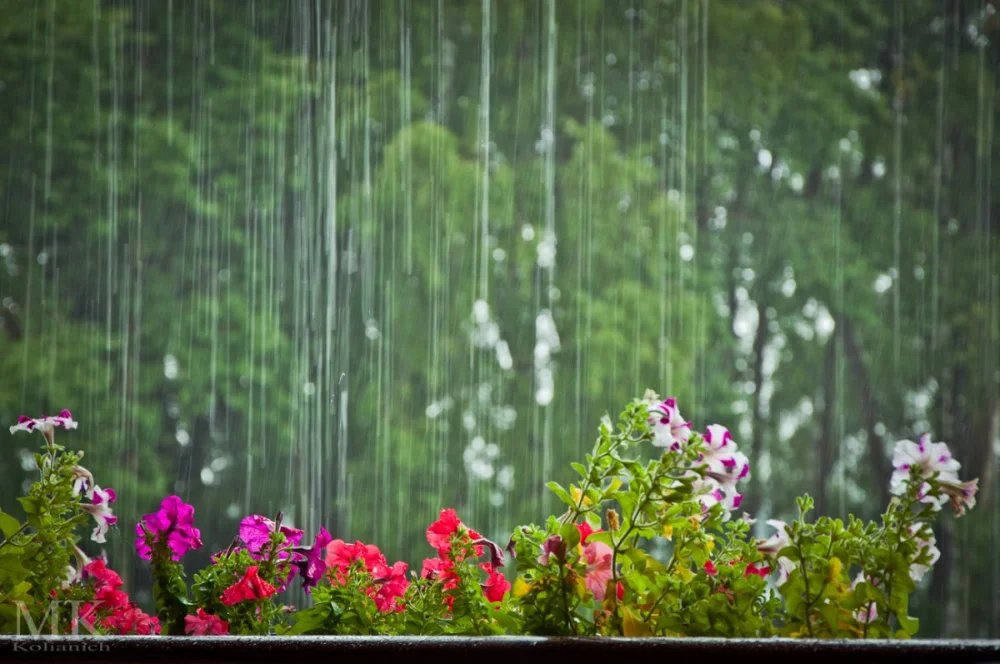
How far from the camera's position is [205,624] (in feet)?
3.49

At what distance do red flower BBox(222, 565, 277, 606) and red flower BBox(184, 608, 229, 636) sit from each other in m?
0.02

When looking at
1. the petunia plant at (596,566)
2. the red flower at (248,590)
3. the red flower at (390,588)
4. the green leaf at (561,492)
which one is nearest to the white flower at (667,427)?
the petunia plant at (596,566)

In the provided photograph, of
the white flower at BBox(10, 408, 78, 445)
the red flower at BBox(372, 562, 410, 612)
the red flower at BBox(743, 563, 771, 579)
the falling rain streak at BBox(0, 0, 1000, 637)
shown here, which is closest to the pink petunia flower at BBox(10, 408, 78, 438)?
the white flower at BBox(10, 408, 78, 445)

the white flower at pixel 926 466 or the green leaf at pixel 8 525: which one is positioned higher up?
the white flower at pixel 926 466

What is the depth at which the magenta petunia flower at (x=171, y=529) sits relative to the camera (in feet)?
3.66

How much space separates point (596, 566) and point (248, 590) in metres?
0.37

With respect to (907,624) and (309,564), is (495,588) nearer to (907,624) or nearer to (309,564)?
(309,564)

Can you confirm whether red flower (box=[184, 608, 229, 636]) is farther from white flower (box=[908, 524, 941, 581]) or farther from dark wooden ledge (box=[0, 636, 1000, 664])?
white flower (box=[908, 524, 941, 581])

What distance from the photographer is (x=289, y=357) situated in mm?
5531

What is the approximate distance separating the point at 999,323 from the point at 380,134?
3936 millimetres

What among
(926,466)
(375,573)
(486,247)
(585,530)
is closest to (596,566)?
(585,530)

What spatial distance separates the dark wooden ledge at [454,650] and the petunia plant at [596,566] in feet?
0.38

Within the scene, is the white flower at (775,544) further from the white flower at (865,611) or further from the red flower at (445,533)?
the red flower at (445,533)

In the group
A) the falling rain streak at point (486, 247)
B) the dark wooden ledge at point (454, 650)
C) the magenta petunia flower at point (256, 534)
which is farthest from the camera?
the falling rain streak at point (486, 247)
